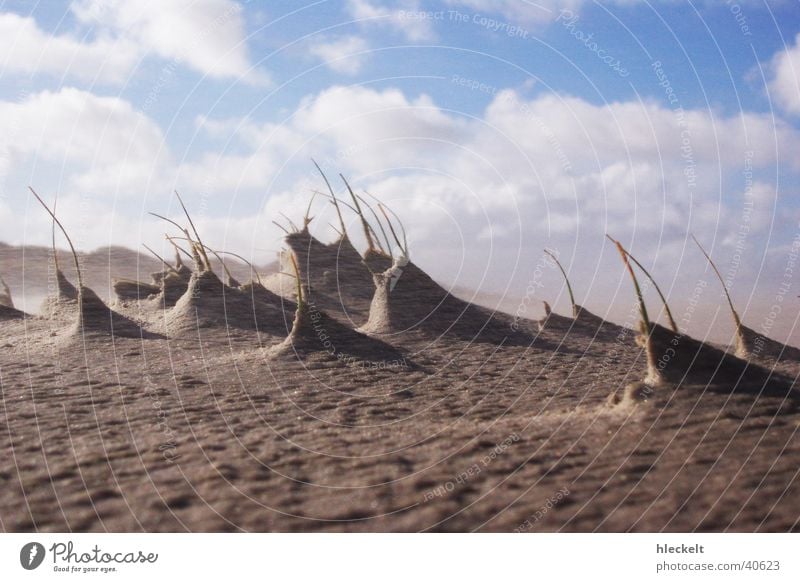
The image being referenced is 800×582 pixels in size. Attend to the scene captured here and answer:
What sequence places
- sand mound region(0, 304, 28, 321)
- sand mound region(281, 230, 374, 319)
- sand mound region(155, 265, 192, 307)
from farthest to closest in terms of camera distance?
sand mound region(281, 230, 374, 319) < sand mound region(155, 265, 192, 307) < sand mound region(0, 304, 28, 321)

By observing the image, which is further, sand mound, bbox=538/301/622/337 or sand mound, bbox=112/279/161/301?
sand mound, bbox=112/279/161/301

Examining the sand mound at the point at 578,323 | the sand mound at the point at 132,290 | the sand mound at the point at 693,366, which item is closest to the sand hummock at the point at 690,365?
the sand mound at the point at 693,366

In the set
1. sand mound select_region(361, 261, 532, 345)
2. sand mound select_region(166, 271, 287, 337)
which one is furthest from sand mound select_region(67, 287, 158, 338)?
sand mound select_region(361, 261, 532, 345)

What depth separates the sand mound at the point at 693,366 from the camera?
13.6 ft

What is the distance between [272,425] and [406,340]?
3661mm

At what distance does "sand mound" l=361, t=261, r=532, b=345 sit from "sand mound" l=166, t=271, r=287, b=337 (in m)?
1.39

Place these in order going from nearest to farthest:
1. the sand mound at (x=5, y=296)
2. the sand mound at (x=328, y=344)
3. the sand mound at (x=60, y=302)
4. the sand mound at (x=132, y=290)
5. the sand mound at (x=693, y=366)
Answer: the sand mound at (x=693, y=366), the sand mound at (x=328, y=344), the sand mound at (x=60, y=302), the sand mound at (x=5, y=296), the sand mound at (x=132, y=290)

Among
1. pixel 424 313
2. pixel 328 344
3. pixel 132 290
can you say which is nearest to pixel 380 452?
pixel 328 344

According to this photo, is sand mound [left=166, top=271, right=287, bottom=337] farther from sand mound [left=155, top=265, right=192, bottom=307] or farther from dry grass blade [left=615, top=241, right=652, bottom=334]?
dry grass blade [left=615, top=241, right=652, bottom=334]

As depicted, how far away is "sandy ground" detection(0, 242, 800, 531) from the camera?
3.37 m

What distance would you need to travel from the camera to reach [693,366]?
4188mm

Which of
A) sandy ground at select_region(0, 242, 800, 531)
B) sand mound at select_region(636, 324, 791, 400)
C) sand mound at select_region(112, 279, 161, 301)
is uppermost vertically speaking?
sand mound at select_region(112, 279, 161, 301)

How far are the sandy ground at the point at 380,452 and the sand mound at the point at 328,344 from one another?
0.45 metres

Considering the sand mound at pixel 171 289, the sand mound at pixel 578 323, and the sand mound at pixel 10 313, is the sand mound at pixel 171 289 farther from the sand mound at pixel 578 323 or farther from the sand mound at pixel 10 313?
the sand mound at pixel 578 323
